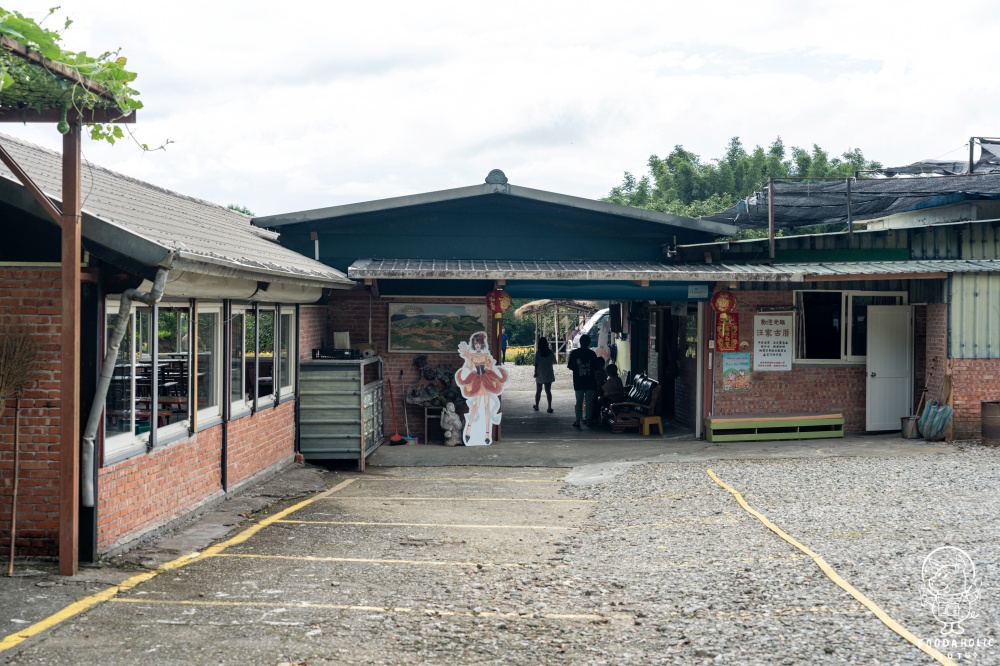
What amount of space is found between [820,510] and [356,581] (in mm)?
4727

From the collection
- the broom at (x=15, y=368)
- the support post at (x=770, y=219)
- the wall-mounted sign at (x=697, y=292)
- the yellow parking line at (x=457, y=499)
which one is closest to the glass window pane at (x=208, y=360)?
the yellow parking line at (x=457, y=499)

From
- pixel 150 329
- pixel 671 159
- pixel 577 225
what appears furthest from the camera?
pixel 671 159

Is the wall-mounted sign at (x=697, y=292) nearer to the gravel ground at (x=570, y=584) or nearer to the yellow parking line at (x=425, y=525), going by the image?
the gravel ground at (x=570, y=584)

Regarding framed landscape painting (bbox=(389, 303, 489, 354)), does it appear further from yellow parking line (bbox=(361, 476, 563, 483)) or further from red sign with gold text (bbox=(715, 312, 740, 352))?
red sign with gold text (bbox=(715, 312, 740, 352))

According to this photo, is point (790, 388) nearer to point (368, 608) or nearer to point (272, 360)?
point (272, 360)

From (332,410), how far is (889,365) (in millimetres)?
8771

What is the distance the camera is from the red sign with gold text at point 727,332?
47.0ft

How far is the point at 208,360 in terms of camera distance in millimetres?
9133

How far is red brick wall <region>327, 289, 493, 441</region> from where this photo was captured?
14.4m

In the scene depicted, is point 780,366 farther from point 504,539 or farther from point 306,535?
point 306,535

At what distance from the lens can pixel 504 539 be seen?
27.1ft

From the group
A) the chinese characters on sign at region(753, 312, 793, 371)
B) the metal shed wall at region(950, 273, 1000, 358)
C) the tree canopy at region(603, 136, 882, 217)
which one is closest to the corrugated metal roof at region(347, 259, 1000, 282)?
the metal shed wall at region(950, 273, 1000, 358)

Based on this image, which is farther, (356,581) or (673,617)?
(356,581)

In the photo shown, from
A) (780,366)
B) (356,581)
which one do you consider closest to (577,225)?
(780,366)
